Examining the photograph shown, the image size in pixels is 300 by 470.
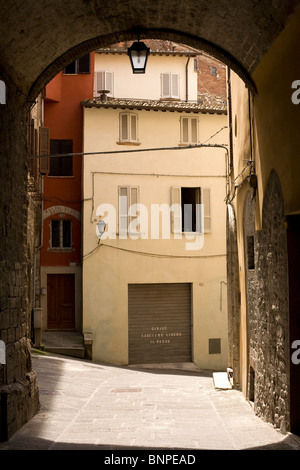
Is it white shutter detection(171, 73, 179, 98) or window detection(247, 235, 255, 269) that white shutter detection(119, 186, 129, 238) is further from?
window detection(247, 235, 255, 269)

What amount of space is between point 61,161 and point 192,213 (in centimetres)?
512

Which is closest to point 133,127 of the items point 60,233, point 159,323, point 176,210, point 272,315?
point 176,210

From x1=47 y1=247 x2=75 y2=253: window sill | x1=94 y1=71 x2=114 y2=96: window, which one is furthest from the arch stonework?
x1=94 y1=71 x2=114 y2=96: window

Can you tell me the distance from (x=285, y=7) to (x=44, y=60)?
3683 mm

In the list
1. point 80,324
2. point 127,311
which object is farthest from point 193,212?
point 80,324

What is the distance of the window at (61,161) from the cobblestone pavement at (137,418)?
8.95m

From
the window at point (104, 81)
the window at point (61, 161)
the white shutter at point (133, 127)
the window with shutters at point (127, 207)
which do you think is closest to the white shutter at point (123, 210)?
the window with shutters at point (127, 207)

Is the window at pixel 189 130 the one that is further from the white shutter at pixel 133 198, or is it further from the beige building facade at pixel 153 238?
the white shutter at pixel 133 198

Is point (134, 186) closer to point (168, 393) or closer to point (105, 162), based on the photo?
point (105, 162)

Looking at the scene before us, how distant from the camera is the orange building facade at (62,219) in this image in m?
21.0

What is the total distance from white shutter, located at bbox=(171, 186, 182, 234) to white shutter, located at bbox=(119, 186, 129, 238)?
1.58m

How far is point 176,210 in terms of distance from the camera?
20531 mm
